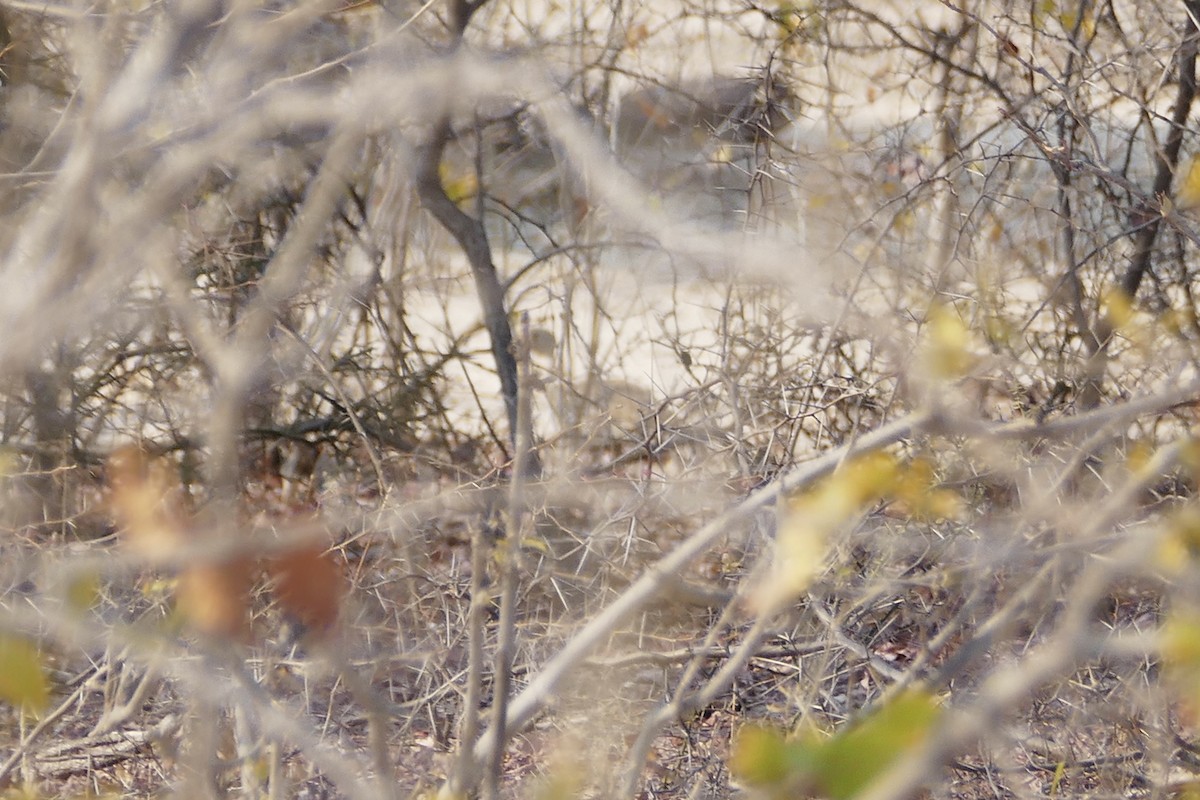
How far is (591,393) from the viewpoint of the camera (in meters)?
5.20

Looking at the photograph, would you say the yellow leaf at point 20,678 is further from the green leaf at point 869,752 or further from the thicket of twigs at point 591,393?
the green leaf at point 869,752

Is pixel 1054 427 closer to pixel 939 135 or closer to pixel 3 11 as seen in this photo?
pixel 939 135

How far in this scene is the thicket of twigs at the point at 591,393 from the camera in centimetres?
176

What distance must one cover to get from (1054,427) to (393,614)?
274 centimetres

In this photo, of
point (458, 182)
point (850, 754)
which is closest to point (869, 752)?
point (850, 754)

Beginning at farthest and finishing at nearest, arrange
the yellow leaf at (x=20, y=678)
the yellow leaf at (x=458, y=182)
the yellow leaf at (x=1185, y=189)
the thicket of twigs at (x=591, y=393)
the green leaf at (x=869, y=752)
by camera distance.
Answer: the yellow leaf at (x=458, y=182)
the yellow leaf at (x=1185, y=189)
the thicket of twigs at (x=591, y=393)
the yellow leaf at (x=20, y=678)
the green leaf at (x=869, y=752)

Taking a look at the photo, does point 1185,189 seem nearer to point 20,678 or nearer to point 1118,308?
point 1118,308

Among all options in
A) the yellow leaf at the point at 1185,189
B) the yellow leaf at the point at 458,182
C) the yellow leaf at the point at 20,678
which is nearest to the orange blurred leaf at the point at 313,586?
the yellow leaf at the point at 20,678

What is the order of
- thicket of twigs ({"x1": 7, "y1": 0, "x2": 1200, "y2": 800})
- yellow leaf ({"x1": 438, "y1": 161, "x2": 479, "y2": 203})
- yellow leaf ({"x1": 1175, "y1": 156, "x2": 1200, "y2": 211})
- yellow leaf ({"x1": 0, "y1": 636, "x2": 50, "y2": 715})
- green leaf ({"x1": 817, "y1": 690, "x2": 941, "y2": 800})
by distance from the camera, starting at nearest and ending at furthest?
green leaf ({"x1": 817, "y1": 690, "x2": 941, "y2": 800}) → yellow leaf ({"x1": 0, "y1": 636, "x2": 50, "y2": 715}) → thicket of twigs ({"x1": 7, "y1": 0, "x2": 1200, "y2": 800}) → yellow leaf ({"x1": 1175, "y1": 156, "x2": 1200, "y2": 211}) → yellow leaf ({"x1": 438, "y1": 161, "x2": 479, "y2": 203})

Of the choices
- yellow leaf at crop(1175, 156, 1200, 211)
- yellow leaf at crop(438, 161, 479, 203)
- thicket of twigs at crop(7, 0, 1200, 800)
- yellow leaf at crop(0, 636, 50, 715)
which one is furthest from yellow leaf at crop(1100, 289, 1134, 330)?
yellow leaf at crop(0, 636, 50, 715)

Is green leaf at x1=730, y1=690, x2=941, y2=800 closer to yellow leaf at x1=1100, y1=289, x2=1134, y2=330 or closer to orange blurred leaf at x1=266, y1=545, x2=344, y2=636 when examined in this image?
orange blurred leaf at x1=266, y1=545, x2=344, y2=636

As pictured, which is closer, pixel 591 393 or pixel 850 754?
pixel 850 754

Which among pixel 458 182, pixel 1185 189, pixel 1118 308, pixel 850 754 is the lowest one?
pixel 850 754

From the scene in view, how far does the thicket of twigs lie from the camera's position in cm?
176
